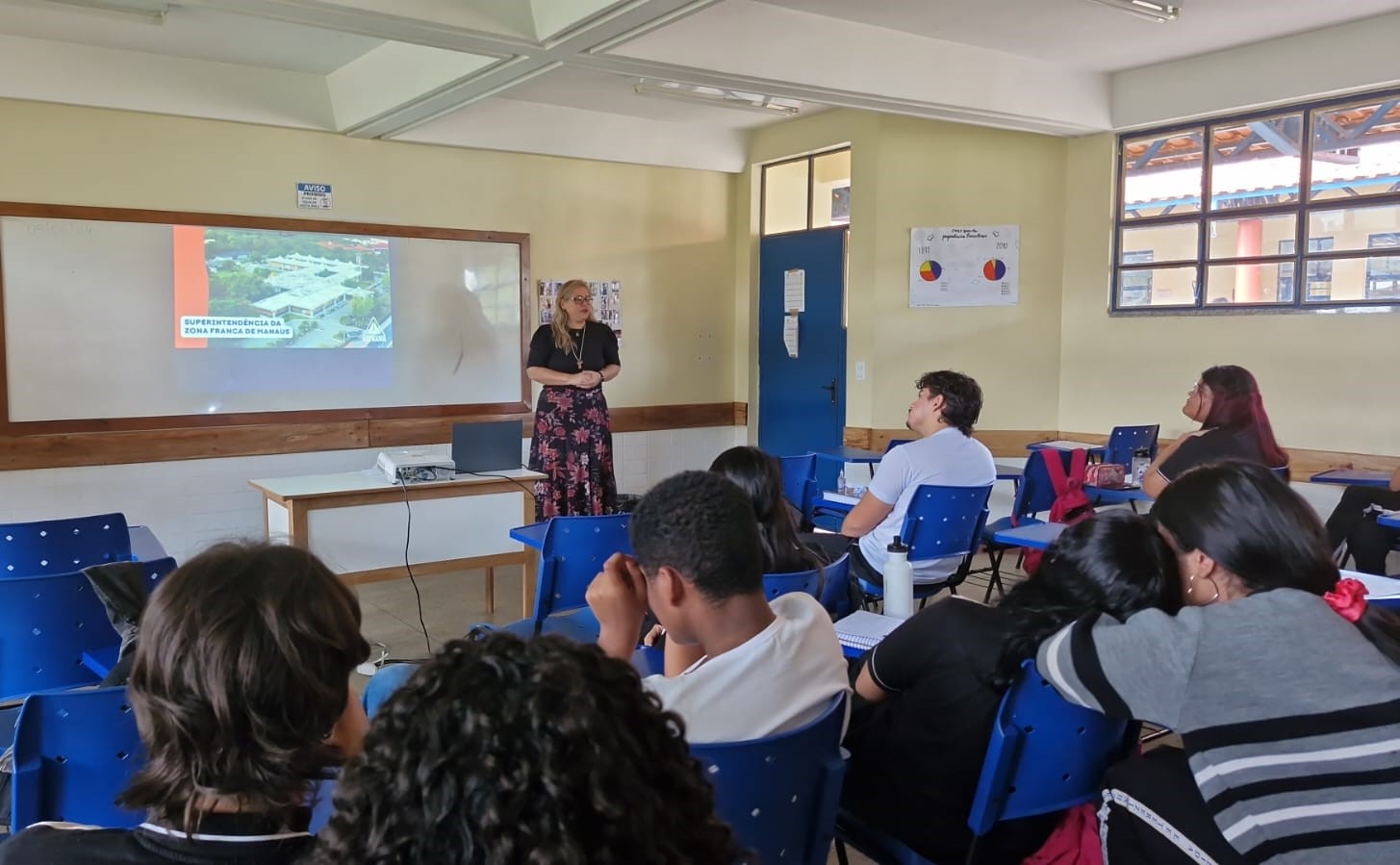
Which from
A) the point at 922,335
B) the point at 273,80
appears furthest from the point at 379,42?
the point at 922,335

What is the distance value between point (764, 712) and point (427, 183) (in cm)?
529

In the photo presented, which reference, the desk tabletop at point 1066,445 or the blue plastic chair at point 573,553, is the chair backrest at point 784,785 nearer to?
the blue plastic chair at point 573,553

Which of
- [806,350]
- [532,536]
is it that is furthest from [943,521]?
[806,350]

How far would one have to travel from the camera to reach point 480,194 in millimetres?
6270

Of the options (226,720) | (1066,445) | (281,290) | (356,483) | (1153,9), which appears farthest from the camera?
(1066,445)

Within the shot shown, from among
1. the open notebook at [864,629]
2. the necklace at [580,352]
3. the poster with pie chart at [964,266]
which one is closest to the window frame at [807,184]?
the poster with pie chart at [964,266]

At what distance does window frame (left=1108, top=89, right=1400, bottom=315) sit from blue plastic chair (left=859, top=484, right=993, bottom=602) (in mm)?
2876

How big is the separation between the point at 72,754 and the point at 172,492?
4.30 meters

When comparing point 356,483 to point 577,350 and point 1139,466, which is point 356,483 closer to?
point 577,350

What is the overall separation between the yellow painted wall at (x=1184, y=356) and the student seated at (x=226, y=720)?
222 inches

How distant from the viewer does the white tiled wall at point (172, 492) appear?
5.02 m

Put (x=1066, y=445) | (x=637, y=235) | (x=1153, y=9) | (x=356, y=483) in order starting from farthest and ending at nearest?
(x=637, y=235) → (x=1066, y=445) → (x=1153, y=9) → (x=356, y=483)

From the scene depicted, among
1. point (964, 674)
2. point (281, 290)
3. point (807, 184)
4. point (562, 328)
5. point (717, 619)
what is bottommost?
point (964, 674)

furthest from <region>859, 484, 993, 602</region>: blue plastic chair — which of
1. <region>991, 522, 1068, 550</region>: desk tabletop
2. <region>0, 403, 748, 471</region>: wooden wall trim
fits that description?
<region>0, 403, 748, 471</region>: wooden wall trim
